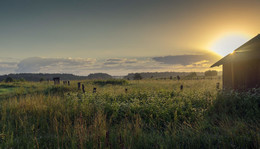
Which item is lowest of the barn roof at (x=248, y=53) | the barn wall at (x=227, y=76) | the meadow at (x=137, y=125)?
the meadow at (x=137, y=125)

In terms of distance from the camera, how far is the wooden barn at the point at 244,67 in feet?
35.1

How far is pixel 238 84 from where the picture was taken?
1204 centimetres

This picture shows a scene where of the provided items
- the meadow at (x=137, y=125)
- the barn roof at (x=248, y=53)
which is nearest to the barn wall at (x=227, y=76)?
the barn roof at (x=248, y=53)

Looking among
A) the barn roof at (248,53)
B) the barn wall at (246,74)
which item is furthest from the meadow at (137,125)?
the barn roof at (248,53)

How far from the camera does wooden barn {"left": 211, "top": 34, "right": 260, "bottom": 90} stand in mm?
10688

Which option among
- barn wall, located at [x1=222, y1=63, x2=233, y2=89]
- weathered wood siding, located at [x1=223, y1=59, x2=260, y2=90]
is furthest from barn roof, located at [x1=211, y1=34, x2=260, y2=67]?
barn wall, located at [x1=222, y1=63, x2=233, y2=89]

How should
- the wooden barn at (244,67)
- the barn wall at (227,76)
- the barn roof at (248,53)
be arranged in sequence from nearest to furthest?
the barn roof at (248,53)
the wooden barn at (244,67)
the barn wall at (227,76)

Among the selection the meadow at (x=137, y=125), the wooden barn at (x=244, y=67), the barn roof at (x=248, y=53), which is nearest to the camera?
the meadow at (x=137, y=125)

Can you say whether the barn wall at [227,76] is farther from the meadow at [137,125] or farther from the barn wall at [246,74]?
the meadow at [137,125]

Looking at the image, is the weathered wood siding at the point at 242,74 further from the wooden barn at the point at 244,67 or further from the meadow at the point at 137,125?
the meadow at the point at 137,125

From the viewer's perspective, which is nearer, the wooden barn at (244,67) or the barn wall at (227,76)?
the wooden barn at (244,67)

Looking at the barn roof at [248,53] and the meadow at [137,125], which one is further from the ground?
the barn roof at [248,53]

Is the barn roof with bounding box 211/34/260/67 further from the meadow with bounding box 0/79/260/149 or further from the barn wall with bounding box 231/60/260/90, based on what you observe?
the meadow with bounding box 0/79/260/149

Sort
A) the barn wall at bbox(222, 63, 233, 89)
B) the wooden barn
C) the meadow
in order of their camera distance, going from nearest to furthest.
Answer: the meadow, the wooden barn, the barn wall at bbox(222, 63, 233, 89)
